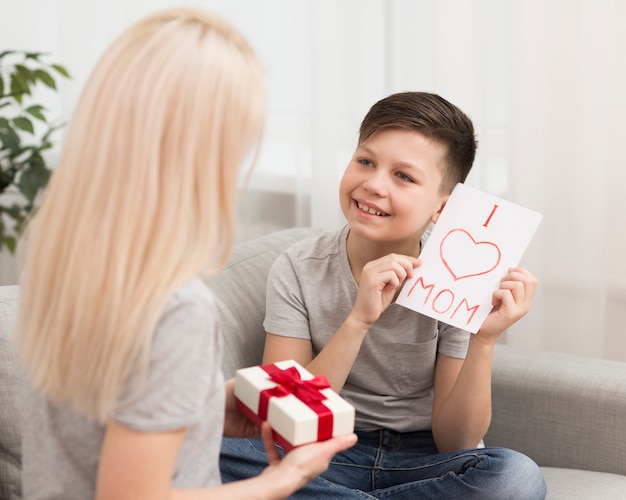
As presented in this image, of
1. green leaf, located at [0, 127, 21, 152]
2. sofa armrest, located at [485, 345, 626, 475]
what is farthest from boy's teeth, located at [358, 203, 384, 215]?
green leaf, located at [0, 127, 21, 152]

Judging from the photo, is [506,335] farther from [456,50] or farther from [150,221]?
[150,221]

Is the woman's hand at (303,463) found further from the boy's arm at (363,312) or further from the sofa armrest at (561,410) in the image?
the sofa armrest at (561,410)

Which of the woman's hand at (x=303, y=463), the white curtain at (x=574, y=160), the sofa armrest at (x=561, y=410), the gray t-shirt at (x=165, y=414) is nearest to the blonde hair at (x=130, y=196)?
the gray t-shirt at (x=165, y=414)

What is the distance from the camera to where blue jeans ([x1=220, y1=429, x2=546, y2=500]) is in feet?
4.35

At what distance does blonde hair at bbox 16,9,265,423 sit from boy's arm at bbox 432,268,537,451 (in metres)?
0.67

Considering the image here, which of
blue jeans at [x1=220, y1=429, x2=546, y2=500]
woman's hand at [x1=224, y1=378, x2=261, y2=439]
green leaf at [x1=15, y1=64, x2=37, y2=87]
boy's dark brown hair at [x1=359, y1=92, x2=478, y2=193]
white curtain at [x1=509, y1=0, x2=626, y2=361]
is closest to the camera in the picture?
woman's hand at [x1=224, y1=378, x2=261, y2=439]

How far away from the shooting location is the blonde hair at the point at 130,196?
82cm

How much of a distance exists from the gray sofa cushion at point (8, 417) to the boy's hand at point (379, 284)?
0.55 metres

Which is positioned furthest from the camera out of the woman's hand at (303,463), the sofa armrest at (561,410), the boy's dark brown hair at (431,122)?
the sofa armrest at (561,410)

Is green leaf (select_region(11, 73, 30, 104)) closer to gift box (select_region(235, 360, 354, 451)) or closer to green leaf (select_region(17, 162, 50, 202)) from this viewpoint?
green leaf (select_region(17, 162, 50, 202))

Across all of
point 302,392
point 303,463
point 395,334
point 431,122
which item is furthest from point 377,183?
point 303,463

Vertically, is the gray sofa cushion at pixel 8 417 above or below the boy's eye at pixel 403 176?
below

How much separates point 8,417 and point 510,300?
81 cm

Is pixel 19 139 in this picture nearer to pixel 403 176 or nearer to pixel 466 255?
pixel 403 176
